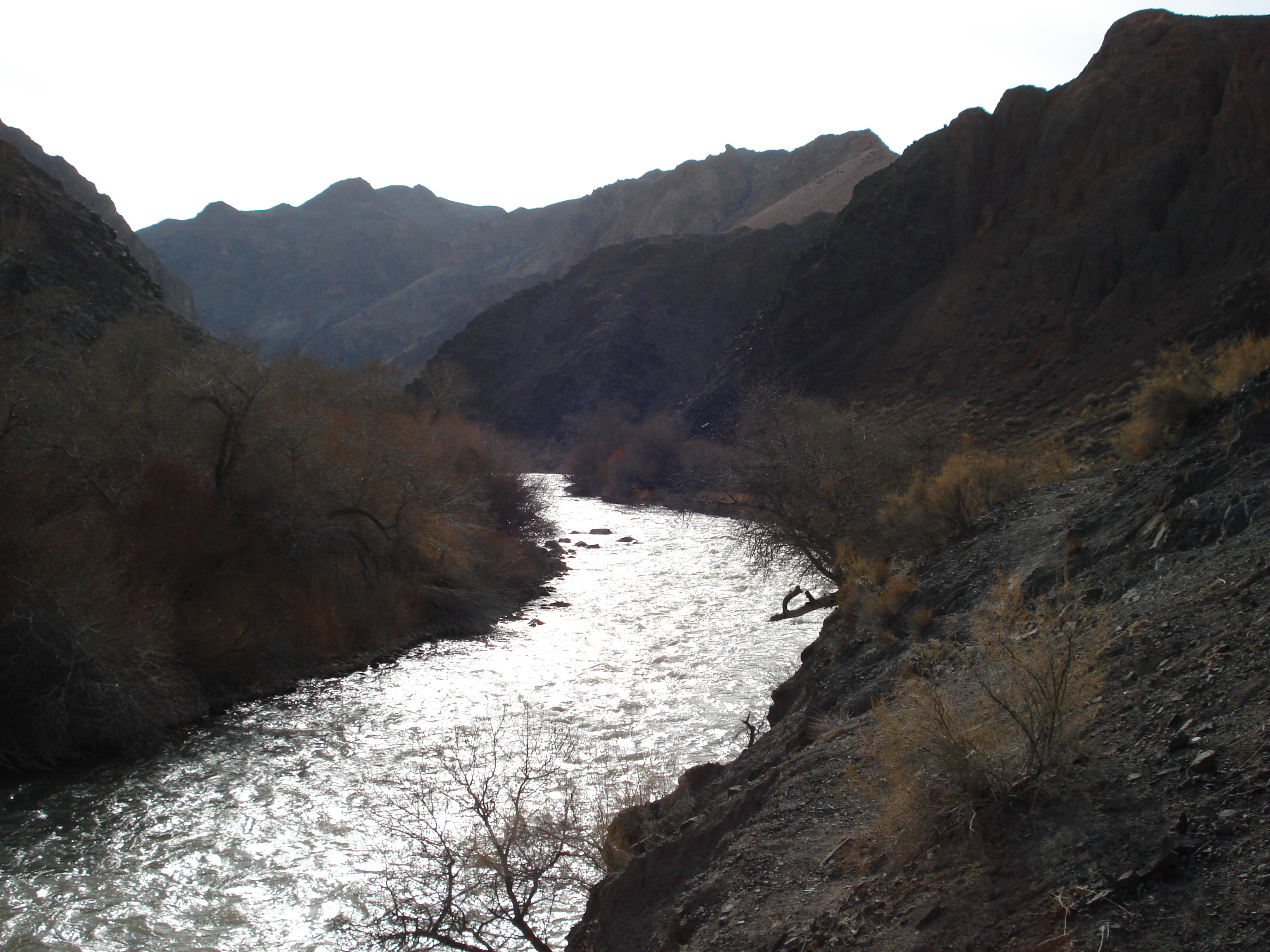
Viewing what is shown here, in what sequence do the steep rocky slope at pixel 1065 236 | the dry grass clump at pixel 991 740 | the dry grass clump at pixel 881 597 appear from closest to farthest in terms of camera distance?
the dry grass clump at pixel 991 740 → the dry grass clump at pixel 881 597 → the steep rocky slope at pixel 1065 236

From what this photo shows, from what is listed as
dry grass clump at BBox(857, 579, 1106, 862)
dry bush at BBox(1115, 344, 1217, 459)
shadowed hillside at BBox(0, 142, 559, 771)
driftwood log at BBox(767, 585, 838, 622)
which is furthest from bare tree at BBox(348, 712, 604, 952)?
dry bush at BBox(1115, 344, 1217, 459)

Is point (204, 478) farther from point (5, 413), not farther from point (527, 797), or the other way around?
point (527, 797)

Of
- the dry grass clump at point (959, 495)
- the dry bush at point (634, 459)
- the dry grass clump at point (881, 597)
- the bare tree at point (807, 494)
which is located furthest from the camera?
the dry bush at point (634, 459)

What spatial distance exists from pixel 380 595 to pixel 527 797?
1103 centimetres

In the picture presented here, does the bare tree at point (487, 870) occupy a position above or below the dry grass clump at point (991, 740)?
below

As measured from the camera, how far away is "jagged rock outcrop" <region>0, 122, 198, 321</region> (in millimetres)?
69875

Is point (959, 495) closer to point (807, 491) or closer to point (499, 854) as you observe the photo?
point (807, 491)

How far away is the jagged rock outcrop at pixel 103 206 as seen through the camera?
229ft

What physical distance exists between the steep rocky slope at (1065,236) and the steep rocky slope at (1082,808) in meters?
20.6

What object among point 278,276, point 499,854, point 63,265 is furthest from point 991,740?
point 278,276

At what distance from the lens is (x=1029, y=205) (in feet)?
150

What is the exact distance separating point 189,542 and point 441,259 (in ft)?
625

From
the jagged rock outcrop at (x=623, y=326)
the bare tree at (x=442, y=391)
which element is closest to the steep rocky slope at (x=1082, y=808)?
the bare tree at (x=442, y=391)

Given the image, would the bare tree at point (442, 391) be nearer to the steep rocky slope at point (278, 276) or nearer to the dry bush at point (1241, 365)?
the dry bush at point (1241, 365)
